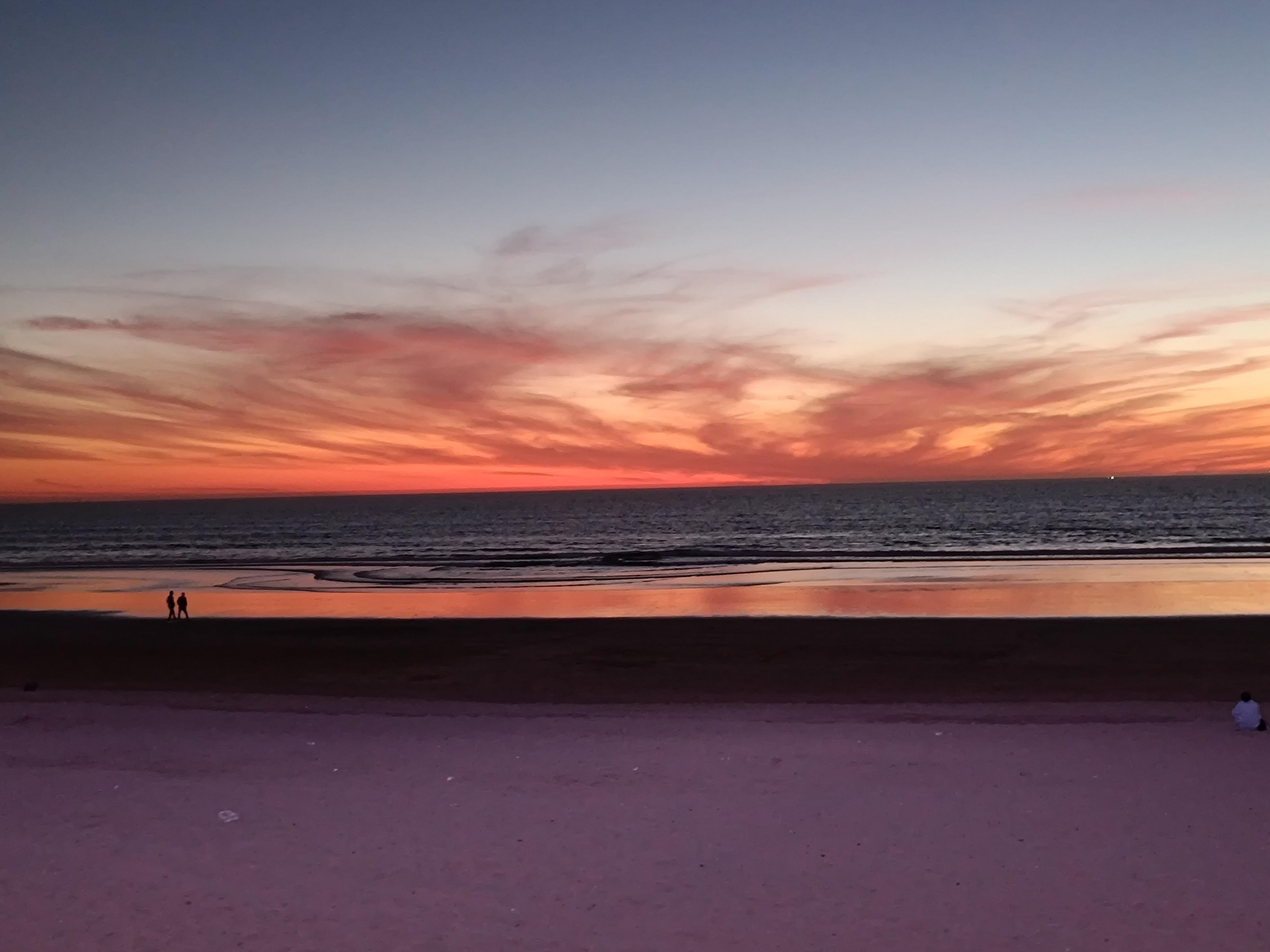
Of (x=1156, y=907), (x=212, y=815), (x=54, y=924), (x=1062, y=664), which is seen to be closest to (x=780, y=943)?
(x=1156, y=907)

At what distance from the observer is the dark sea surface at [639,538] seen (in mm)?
54500

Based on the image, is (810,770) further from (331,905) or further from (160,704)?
(160,704)

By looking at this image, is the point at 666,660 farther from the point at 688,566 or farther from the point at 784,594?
the point at 688,566

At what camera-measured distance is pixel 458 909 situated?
822cm

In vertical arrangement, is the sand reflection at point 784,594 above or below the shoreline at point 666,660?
above

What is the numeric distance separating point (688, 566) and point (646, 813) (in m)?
41.5

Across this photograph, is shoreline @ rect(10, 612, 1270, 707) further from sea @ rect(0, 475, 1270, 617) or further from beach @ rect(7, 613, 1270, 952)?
sea @ rect(0, 475, 1270, 617)

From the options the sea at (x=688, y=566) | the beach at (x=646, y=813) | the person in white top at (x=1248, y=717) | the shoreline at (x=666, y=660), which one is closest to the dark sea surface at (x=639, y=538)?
the sea at (x=688, y=566)

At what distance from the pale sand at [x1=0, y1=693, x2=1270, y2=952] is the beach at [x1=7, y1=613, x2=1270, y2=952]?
40 mm

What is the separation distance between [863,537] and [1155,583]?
4074cm

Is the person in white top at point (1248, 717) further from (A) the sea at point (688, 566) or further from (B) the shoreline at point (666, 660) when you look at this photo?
(A) the sea at point (688, 566)

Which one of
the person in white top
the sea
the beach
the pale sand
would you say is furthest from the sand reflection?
the pale sand

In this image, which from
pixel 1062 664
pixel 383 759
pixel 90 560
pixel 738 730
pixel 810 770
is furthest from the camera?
pixel 90 560

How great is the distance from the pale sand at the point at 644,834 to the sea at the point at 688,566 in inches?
669
